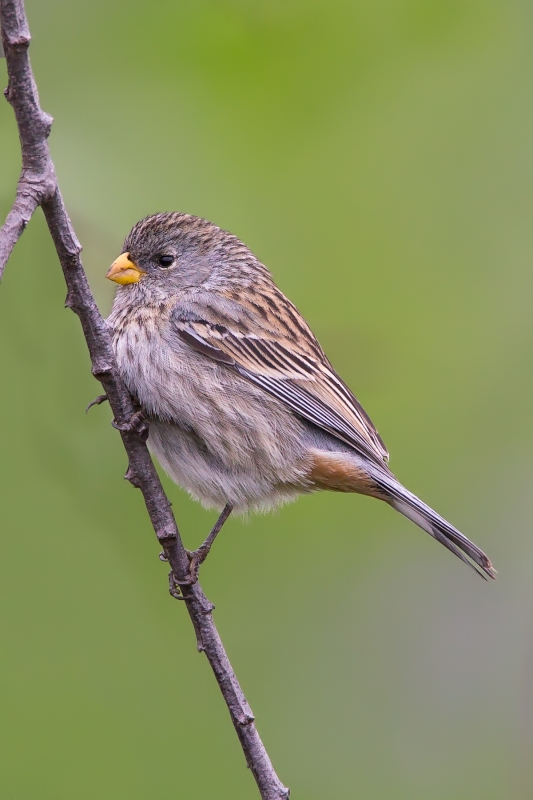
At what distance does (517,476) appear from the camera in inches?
180

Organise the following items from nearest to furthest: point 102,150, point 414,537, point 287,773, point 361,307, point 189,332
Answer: point 102,150
point 189,332
point 361,307
point 287,773
point 414,537

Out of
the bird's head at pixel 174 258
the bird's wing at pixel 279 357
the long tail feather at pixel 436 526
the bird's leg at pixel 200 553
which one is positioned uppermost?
the bird's head at pixel 174 258

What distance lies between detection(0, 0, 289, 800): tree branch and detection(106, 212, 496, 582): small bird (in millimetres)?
307

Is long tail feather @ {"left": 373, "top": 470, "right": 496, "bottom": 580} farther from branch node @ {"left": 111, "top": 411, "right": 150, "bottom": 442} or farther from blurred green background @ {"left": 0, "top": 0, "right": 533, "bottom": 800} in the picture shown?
branch node @ {"left": 111, "top": 411, "right": 150, "bottom": 442}

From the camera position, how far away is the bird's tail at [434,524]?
3.61 meters

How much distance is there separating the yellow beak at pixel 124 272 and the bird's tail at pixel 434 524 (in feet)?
4.68

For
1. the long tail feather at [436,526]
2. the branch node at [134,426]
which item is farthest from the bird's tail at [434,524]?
the branch node at [134,426]

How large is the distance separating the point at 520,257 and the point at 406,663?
2.13 metres

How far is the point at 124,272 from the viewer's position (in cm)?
424

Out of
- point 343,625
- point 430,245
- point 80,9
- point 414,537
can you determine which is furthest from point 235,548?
point 80,9

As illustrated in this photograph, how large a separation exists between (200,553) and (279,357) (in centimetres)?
100

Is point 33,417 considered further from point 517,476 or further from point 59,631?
point 517,476

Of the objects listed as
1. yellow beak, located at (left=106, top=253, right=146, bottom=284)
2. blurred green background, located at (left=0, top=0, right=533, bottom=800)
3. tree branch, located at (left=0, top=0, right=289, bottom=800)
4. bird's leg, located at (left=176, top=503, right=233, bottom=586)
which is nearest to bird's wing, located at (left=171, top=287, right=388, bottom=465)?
blurred green background, located at (left=0, top=0, right=533, bottom=800)

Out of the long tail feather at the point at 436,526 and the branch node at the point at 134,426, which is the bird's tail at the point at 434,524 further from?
the branch node at the point at 134,426
